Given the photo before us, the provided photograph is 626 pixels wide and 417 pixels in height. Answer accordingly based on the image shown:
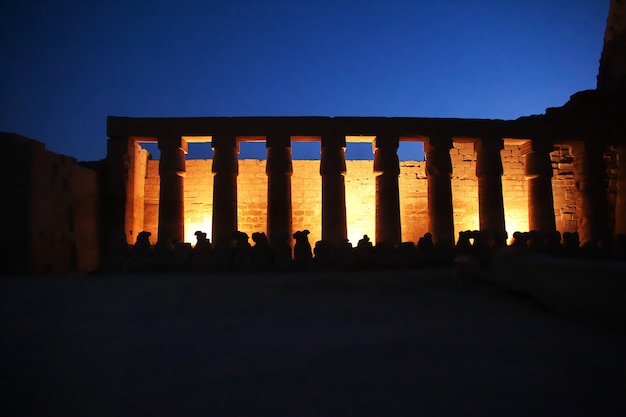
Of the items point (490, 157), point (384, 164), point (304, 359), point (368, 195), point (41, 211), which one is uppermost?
point (490, 157)

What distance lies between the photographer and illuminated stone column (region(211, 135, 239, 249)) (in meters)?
8.96

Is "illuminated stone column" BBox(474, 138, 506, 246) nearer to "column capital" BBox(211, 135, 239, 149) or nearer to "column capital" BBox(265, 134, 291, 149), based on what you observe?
"column capital" BBox(265, 134, 291, 149)

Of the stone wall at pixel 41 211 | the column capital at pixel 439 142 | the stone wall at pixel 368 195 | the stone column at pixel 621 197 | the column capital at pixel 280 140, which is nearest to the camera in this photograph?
the stone wall at pixel 41 211

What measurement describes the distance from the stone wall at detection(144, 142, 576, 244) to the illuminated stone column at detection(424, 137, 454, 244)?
3572 mm

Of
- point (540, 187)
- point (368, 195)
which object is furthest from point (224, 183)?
point (540, 187)

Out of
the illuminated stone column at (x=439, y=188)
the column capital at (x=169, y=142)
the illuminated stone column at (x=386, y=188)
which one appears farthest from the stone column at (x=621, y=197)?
the column capital at (x=169, y=142)

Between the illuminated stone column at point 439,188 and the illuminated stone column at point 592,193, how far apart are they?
14.2ft

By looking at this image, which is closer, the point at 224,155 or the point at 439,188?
the point at 224,155

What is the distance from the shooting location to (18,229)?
6.21 metres

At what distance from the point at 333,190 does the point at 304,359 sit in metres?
7.25

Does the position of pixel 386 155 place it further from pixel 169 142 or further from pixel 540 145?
pixel 169 142

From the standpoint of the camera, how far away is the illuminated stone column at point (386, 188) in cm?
903

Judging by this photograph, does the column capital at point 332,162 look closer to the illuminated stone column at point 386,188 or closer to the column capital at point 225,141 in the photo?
the illuminated stone column at point 386,188

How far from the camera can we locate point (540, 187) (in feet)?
31.8
